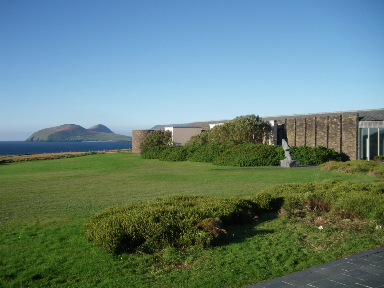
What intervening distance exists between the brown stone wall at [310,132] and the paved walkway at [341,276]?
2342 centimetres

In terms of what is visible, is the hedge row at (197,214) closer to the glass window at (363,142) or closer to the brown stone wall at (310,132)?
the glass window at (363,142)

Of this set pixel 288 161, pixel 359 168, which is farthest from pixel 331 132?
pixel 359 168

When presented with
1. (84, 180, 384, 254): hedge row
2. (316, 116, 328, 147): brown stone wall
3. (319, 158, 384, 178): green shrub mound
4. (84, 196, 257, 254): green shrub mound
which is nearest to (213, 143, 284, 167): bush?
(319, 158, 384, 178): green shrub mound

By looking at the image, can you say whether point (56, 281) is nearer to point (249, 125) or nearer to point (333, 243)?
point (333, 243)

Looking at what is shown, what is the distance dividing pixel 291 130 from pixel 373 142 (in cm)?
724

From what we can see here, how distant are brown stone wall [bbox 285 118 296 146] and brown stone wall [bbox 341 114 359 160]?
4978 mm

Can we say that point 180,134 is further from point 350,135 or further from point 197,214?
point 197,214

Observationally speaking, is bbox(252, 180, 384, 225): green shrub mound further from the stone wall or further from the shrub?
the shrub

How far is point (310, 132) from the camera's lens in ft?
89.6

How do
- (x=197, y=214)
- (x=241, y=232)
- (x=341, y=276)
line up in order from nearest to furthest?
(x=341, y=276)
(x=197, y=214)
(x=241, y=232)

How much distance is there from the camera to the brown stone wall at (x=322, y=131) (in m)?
25.8

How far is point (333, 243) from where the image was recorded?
5500 mm

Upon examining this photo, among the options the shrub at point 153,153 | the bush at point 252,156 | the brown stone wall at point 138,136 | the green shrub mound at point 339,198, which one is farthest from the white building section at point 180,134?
the green shrub mound at point 339,198

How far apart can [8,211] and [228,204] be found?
549 centimetres
